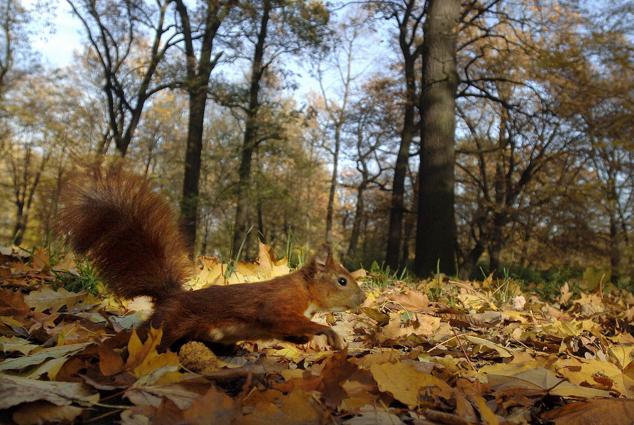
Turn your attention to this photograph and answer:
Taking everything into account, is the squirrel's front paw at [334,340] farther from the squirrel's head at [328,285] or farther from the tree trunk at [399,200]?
the tree trunk at [399,200]

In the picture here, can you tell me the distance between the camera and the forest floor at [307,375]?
1090 mm

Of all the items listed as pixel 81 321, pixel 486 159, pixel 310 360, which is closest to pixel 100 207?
pixel 81 321

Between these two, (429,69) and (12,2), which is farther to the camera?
(12,2)

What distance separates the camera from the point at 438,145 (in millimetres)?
7895

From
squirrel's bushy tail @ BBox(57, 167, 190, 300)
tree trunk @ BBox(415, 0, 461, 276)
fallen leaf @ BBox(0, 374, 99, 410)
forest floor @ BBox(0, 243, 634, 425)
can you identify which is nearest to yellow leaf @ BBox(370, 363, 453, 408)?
forest floor @ BBox(0, 243, 634, 425)

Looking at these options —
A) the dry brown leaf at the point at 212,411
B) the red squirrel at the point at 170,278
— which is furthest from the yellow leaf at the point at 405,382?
the red squirrel at the point at 170,278

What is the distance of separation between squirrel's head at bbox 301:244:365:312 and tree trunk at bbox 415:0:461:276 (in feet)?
17.7

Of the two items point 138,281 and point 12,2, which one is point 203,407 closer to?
point 138,281

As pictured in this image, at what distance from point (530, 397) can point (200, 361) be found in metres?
0.98

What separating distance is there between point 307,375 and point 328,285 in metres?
0.75

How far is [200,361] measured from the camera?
1517mm

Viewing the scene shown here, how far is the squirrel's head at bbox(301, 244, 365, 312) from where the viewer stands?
79.8 inches

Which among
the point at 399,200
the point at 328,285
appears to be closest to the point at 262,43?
the point at 399,200

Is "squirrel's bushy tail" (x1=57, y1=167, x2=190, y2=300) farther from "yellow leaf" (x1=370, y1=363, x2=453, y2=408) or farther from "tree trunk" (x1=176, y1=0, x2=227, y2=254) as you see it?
"tree trunk" (x1=176, y1=0, x2=227, y2=254)
